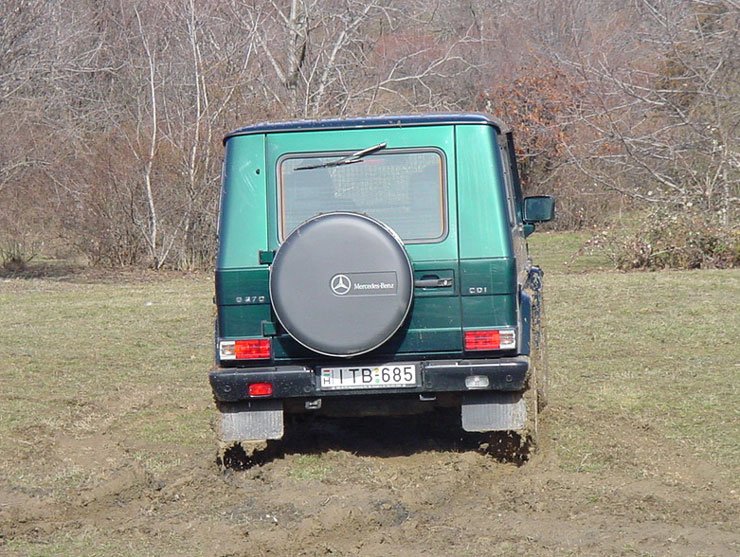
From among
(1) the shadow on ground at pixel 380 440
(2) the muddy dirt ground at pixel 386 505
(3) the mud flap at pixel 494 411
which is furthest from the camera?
(1) the shadow on ground at pixel 380 440

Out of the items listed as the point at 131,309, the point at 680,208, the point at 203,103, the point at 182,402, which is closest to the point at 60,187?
the point at 203,103

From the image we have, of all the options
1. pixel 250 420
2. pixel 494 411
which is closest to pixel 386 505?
pixel 494 411

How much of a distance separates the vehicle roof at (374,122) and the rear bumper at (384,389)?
1.27 metres

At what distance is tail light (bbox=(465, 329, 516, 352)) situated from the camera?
6.26 metres

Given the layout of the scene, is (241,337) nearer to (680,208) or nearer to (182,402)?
(182,402)

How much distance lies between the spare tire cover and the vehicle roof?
1.95 feet

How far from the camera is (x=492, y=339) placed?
247 inches

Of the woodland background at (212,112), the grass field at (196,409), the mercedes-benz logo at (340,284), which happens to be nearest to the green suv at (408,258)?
the mercedes-benz logo at (340,284)

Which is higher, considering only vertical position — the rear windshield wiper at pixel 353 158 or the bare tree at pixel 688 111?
the bare tree at pixel 688 111

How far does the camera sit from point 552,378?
9.62 m

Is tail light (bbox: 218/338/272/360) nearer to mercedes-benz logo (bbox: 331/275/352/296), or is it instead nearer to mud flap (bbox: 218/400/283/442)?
mud flap (bbox: 218/400/283/442)

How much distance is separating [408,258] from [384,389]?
2.41 feet

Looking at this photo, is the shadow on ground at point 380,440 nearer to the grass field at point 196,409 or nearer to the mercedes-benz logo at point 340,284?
the grass field at point 196,409

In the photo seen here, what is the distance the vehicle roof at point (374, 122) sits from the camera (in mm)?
6355
